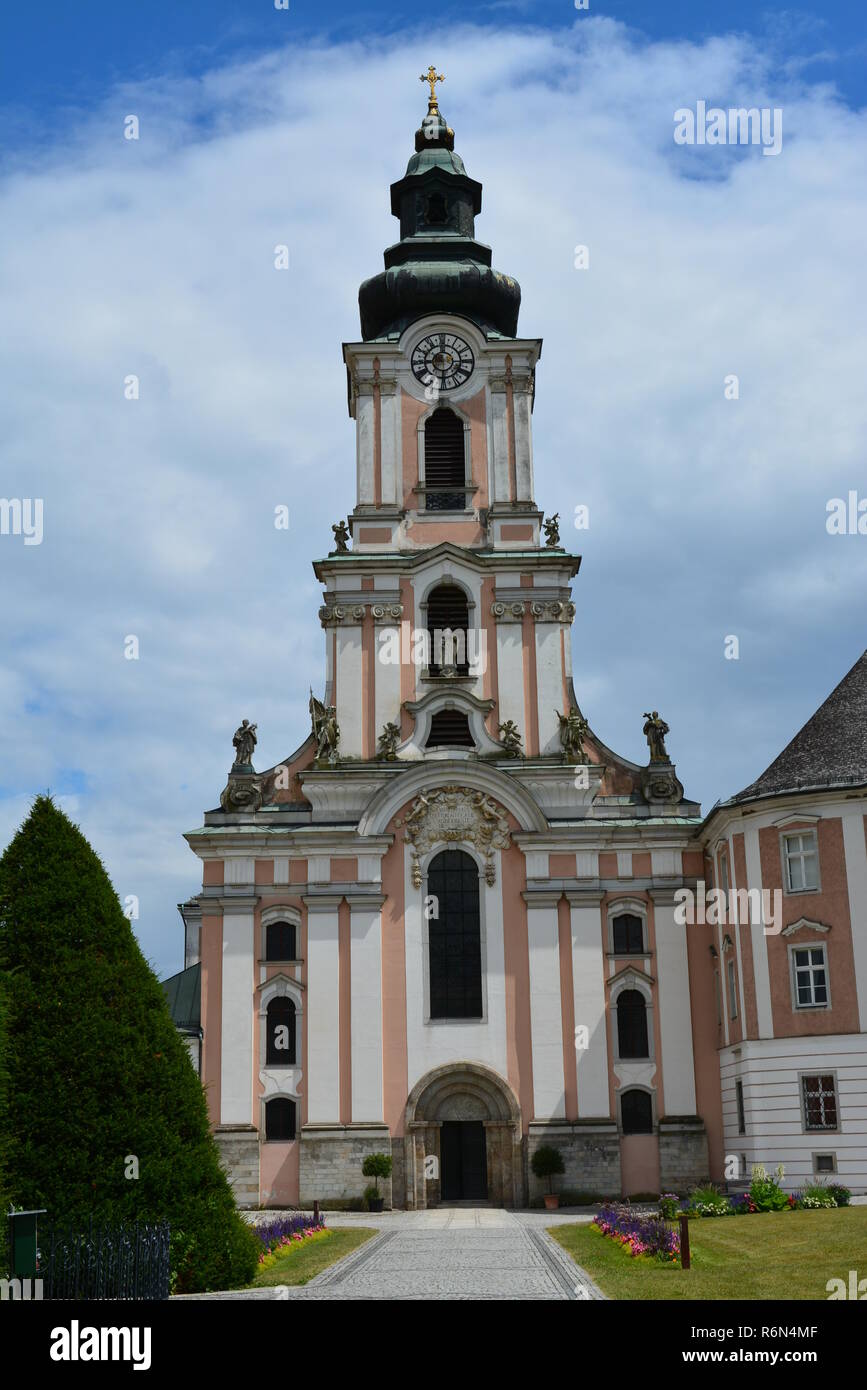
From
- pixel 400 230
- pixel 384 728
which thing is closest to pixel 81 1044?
pixel 384 728

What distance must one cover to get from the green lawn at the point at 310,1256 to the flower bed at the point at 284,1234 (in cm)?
10

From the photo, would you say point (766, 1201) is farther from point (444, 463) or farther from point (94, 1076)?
point (444, 463)

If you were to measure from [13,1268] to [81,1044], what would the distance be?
107 inches

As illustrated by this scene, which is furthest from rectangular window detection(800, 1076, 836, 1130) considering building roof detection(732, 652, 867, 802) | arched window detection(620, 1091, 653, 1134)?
building roof detection(732, 652, 867, 802)

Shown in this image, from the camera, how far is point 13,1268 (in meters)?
15.5

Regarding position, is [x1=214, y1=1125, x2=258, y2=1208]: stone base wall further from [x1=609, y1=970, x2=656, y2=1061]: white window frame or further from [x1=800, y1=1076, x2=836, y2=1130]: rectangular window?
[x1=800, y1=1076, x2=836, y2=1130]: rectangular window

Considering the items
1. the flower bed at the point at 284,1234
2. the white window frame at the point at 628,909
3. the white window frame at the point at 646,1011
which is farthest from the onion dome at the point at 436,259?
the flower bed at the point at 284,1234

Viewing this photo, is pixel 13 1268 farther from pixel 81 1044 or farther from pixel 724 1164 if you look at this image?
pixel 724 1164

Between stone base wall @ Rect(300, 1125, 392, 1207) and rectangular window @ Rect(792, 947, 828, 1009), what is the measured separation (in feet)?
36.3

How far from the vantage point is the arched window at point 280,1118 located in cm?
3828

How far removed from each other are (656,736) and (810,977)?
934 centimetres

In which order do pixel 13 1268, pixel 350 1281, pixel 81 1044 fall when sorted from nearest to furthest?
pixel 13 1268
pixel 81 1044
pixel 350 1281

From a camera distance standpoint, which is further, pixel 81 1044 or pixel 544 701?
pixel 544 701

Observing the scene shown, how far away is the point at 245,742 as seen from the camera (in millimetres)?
41875
